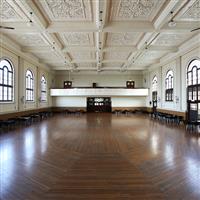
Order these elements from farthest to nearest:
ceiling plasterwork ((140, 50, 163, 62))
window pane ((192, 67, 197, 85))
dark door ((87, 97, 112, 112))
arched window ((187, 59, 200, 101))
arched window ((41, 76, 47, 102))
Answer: dark door ((87, 97, 112, 112))
arched window ((41, 76, 47, 102))
ceiling plasterwork ((140, 50, 163, 62))
window pane ((192, 67, 197, 85))
arched window ((187, 59, 200, 101))

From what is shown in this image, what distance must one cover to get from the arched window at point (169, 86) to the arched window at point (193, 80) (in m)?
2.78

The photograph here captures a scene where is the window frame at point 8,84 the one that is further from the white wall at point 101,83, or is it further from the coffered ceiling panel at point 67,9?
the white wall at point 101,83

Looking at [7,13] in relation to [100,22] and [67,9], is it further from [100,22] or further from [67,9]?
[100,22]

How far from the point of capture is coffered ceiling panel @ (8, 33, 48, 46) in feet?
33.0

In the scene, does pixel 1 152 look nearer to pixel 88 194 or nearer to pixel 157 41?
pixel 88 194

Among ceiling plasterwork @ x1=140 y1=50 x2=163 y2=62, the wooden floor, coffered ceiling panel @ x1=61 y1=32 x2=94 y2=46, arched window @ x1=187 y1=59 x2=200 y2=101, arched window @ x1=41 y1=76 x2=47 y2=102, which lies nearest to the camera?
the wooden floor

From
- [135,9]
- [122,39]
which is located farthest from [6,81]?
[135,9]

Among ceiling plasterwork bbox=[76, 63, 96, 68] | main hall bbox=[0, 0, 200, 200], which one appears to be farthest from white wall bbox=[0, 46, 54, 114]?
ceiling plasterwork bbox=[76, 63, 96, 68]

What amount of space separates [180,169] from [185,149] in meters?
1.95

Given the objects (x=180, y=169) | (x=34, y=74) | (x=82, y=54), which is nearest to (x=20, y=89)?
(x=34, y=74)

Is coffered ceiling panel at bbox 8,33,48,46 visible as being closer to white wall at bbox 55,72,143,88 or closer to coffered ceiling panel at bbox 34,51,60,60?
coffered ceiling panel at bbox 34,51,60,60

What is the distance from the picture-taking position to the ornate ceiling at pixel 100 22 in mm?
6680

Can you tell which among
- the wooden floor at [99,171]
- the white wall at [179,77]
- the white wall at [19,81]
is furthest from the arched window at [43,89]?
the wooden floor at [99,171]

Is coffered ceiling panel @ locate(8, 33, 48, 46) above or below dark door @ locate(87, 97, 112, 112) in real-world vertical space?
above
